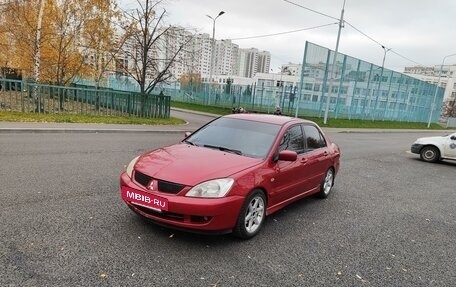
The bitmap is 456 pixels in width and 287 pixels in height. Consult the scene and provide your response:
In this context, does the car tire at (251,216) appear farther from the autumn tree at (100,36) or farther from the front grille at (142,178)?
the autumn tree at (100,36)

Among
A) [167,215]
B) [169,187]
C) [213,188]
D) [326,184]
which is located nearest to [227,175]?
[213,188]

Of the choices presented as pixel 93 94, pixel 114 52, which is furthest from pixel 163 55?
pixel 93 94

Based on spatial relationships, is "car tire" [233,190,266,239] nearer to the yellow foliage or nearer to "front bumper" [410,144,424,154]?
"front bumper" [410,144,424,154]

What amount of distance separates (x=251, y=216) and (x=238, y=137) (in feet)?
4.01

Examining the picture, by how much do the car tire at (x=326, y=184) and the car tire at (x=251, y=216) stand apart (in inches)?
86.5

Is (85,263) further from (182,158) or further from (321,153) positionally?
(321,153)

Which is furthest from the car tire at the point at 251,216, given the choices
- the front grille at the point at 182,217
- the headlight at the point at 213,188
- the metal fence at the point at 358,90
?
the metal fence at the point at 358,90

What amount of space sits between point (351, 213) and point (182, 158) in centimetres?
312

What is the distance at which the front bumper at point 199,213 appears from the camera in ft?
11.7

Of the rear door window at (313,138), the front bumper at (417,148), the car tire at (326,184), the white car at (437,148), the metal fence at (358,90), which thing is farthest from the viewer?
the metal fence at (358,90)

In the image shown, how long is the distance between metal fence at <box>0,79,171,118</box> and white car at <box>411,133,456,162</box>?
12246 millimetres

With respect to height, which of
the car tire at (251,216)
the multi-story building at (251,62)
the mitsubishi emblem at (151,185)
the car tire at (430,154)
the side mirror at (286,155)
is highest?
the multi-story building at (251,62)

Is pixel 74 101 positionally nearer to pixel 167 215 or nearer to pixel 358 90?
pixel 167 215

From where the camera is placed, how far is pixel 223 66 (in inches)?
3551
